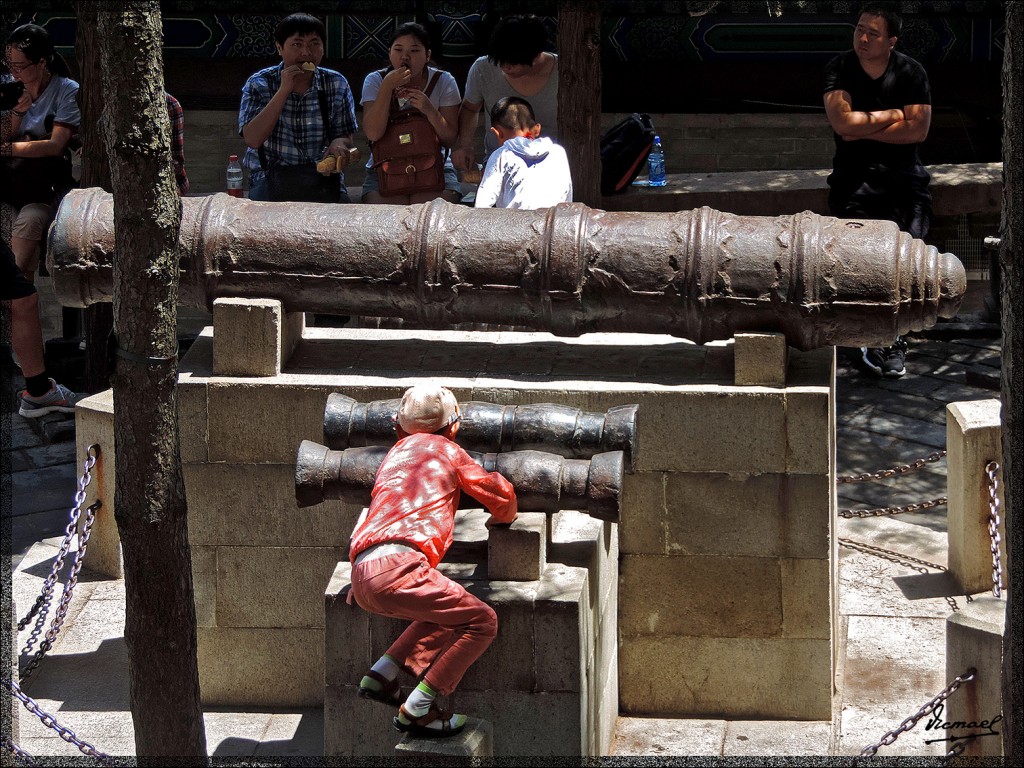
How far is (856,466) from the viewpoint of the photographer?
8.68m

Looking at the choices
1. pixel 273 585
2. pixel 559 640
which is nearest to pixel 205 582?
pixel 273 585

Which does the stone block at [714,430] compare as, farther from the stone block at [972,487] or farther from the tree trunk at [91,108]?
the tree trunk at [91,108]

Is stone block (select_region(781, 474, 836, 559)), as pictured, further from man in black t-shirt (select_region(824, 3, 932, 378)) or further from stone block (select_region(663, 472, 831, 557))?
man in black t-shirt (select_region(824, 3, 932, 378))

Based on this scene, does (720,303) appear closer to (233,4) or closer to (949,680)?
(949,680)

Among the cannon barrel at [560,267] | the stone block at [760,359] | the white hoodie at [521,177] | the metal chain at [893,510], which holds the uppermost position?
the white hoodie at [521,177]

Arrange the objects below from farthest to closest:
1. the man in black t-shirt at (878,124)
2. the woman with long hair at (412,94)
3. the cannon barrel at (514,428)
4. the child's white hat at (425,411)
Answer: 1. the man in black t-shirt at (878,124)
2. the woman with long hair at (412,94)
3. the cannon barrel at (514,428)
4. the child's white hat at (425,411)

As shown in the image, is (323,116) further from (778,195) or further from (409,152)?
(778,195)

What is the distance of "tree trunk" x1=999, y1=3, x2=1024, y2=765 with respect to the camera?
13.3 ft

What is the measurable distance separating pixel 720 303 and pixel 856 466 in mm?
3075

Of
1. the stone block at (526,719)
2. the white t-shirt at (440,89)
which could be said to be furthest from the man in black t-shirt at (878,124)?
the stone block at (526,719)

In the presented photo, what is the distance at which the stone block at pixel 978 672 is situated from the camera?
493cm

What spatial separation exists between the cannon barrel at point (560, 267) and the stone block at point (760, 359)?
86 millimetres

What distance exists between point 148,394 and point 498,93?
4613mm

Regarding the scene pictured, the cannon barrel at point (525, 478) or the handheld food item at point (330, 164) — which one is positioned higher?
the handheld food item at point (330, 164)
